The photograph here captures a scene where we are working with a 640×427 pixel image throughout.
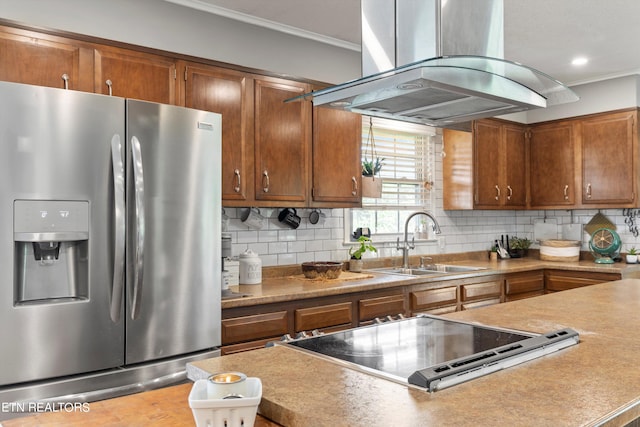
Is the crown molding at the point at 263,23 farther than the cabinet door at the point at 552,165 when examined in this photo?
No

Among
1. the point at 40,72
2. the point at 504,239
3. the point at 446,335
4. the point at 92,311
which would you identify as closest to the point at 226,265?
the point at 92,311

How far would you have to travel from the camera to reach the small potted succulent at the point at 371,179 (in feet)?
13.4

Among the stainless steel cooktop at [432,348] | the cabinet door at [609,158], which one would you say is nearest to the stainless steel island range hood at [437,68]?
the stainless steel cooktop at [432,348]

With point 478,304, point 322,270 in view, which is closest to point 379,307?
point 322,270

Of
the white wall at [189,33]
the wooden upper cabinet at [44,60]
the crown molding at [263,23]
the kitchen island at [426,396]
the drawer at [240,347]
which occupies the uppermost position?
the crown molding at [263,23]

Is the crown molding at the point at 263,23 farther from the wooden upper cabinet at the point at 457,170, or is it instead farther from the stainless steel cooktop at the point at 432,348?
the stainless steel cooktop at the point at 432,348

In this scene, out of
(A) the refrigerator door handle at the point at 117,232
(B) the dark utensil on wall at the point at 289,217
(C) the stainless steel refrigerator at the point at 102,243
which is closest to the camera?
(C) the stainless steel refrigerator at the point at 102,243

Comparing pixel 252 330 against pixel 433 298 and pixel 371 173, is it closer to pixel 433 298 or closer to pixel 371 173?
pixel 433 298

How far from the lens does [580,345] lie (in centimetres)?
174

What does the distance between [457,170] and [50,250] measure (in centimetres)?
379

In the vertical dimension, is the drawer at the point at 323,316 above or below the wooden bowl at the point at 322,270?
below

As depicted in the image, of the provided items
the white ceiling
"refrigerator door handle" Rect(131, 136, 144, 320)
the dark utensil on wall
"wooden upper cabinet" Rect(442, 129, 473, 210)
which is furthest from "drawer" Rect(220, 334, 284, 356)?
"wooden upper cabinet" Rect(442, 129, 473, 210)

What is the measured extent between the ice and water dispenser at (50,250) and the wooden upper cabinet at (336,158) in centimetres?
174

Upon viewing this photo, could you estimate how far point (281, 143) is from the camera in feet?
11.3
